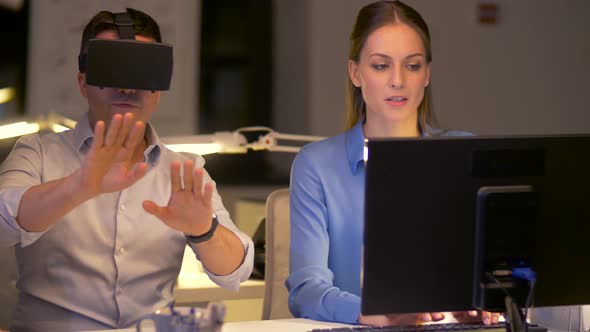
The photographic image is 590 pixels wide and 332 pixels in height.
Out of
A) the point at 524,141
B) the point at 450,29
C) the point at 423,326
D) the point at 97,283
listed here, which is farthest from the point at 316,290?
the point at 450,29

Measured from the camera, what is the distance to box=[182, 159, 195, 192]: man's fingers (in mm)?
1564

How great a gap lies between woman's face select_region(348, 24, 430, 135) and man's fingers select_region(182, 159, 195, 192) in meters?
0.76

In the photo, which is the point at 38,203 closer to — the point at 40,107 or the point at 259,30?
the point at 40,107

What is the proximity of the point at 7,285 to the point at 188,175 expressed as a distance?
112 cm

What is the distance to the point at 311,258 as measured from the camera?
215cm

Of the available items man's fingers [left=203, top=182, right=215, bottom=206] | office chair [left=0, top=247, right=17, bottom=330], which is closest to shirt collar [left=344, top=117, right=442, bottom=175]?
man's fingers [left=203, top=182, right=215, bottom=206]

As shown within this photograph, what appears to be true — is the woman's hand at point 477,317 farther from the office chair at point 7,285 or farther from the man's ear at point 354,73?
the office chair at point 7,285

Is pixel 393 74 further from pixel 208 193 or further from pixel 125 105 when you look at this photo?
pixel 208 193

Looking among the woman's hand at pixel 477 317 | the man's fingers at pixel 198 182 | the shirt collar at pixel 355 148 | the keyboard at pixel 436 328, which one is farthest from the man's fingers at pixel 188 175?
the shirt collar at pixel 355 148

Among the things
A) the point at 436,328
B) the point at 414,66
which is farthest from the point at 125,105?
the point at 436,328

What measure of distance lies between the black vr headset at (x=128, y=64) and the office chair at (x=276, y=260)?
2.24ft

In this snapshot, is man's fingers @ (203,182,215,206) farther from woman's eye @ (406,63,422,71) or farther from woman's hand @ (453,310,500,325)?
woman's eye @ (406,63,422,71)

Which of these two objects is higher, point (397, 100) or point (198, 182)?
point (397, 100)

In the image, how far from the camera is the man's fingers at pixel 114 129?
5.20 ft
